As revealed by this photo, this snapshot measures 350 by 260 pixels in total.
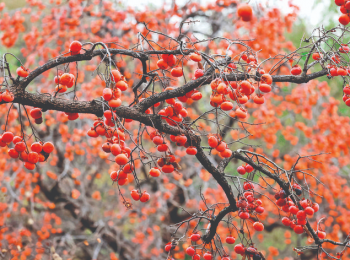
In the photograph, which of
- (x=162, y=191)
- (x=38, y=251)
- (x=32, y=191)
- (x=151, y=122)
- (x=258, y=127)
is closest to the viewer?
(x=151, y=122)

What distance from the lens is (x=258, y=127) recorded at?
5.96m

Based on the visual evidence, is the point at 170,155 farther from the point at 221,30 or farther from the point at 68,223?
the point at 68,223

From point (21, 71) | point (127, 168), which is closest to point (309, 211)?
point (127, 168)

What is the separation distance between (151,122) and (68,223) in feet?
19.9

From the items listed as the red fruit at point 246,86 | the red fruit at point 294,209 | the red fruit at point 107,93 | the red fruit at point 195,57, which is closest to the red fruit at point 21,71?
the red fruit at point 107,93

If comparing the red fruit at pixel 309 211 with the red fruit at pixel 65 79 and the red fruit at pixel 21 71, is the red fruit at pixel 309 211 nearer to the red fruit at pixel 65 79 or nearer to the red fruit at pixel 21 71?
the red fruit at pixel 65 79

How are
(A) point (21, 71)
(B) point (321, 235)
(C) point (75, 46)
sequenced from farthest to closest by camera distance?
(B) point (321, 235) < (A) point (21, 71) < (C) point (75, 46)

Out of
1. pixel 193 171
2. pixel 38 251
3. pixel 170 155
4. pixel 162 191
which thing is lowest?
pixel 38 251

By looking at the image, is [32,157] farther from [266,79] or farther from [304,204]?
[304,204]

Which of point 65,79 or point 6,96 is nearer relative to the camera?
point 6,96

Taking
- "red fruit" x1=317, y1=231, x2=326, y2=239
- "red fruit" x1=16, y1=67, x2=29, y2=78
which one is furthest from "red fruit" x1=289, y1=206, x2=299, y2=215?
"red fruit" x1=16, y1=67, x2=29, y2=78

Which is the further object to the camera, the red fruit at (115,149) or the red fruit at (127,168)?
the red fruit at (127,168)

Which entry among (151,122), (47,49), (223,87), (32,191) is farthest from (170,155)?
(47,49)

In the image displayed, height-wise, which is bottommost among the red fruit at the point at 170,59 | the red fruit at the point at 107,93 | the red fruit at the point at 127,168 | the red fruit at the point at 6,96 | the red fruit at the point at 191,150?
the red fruit at the point at 127,168
